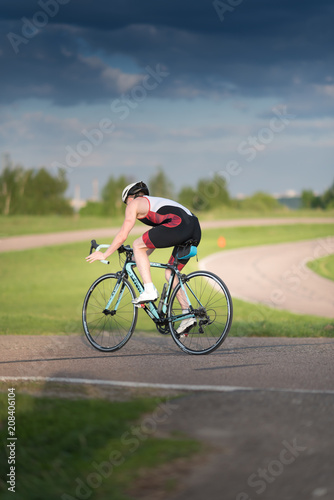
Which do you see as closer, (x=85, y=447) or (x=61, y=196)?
(x=85, y=447)

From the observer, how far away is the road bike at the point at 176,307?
23.0 feet

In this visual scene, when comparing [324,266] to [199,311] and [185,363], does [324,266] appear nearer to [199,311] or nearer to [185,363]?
[199,311]

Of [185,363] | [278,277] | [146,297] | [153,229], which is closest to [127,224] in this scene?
[153,229]

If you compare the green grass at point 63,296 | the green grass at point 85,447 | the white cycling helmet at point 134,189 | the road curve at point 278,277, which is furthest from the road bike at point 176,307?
the road curve at point 278,277

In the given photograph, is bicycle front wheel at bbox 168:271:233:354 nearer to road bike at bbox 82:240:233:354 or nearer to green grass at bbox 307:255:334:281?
road bike at bbox 82:240:233:354

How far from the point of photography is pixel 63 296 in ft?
80.4

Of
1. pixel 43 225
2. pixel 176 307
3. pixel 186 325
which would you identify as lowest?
pixel 43 225

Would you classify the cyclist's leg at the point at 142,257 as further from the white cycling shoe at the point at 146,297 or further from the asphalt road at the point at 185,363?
the asphalt road at the point at 185,363

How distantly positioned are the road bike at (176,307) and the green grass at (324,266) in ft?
90.6

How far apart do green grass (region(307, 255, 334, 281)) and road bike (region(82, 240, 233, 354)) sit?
1087 inches

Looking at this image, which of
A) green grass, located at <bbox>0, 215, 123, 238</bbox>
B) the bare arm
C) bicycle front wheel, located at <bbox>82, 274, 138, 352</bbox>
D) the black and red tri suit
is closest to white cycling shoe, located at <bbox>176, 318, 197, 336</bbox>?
bicycle front wheel, located at <bbox>82, 274, 138, 352</bbox>

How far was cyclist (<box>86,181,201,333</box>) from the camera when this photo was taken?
6926mm

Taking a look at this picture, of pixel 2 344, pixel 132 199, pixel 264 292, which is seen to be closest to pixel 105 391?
pixel 132 199

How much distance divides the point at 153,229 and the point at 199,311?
972 mm
